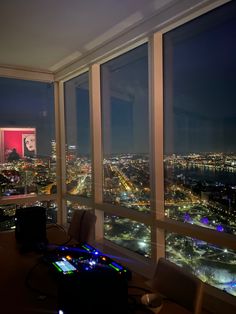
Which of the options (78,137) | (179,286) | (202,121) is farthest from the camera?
(78,137)

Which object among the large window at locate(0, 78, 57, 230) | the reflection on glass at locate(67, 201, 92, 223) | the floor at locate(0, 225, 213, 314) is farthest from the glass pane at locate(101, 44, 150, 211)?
the floor at locate(0, 225, 213, 314)

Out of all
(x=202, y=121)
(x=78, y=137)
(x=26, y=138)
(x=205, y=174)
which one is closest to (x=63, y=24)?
(x=202, y=121)

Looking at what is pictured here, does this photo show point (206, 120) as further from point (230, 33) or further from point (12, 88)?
point (12, 88)

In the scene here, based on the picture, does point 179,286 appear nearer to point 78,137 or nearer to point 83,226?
point 83,226

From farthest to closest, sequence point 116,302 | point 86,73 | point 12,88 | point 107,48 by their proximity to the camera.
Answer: point 12,88 → point 86,73 → point 107,48 → point 116,302

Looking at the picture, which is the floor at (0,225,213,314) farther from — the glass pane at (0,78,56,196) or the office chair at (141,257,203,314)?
the glass pane at (0,78,56,196)

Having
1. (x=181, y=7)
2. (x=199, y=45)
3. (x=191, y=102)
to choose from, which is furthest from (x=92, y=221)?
(x=181, y=7)
